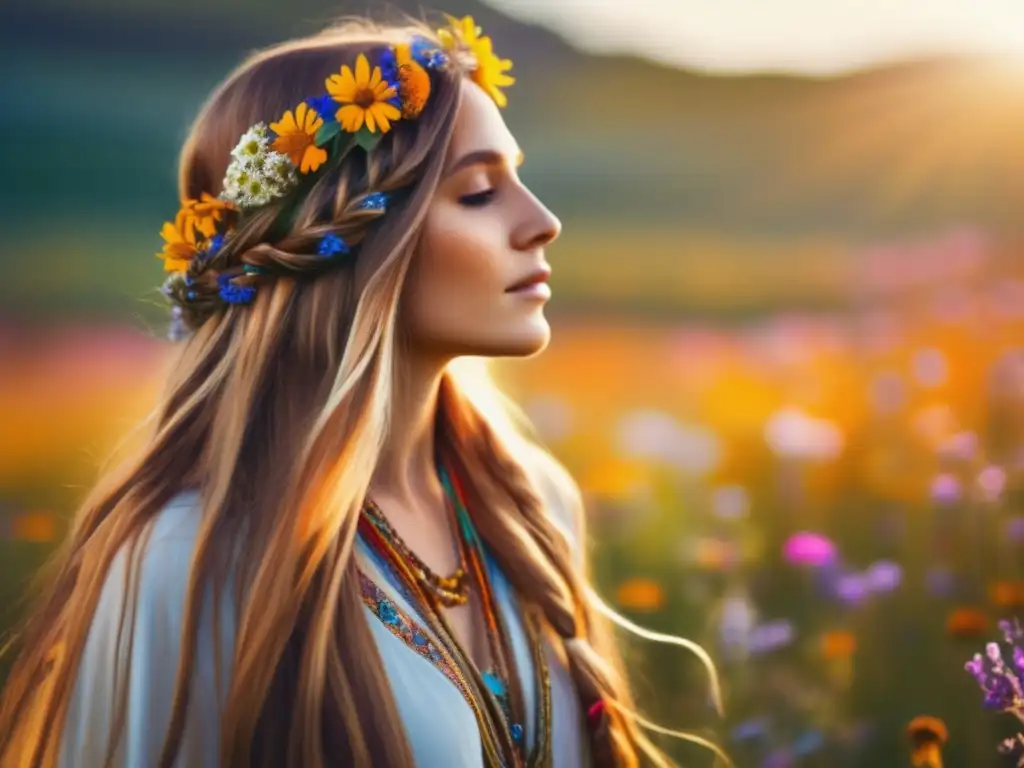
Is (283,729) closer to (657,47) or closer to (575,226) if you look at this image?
(575,226)

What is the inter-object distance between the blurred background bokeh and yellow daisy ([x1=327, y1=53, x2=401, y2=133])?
20.2 inches

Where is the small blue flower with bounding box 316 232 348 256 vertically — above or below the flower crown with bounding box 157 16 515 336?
below

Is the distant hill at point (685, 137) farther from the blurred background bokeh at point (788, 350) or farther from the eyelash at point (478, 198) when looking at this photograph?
the eyelash at point (478, 198)

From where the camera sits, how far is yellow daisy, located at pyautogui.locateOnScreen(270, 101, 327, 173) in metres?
1.15

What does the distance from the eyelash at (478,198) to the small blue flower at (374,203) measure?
0.10 m

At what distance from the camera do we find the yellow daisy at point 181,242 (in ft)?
4.05

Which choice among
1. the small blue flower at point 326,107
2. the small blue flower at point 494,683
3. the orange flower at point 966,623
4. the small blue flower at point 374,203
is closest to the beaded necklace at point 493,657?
the small blue flower at point 494,683

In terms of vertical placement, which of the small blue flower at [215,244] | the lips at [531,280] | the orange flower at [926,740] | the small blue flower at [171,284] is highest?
the small blue flower at [215,244]

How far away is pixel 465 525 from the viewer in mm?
1343

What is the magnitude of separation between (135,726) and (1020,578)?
137 centimetres

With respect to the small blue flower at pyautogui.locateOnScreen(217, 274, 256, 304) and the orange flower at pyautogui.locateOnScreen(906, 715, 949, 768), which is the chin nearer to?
the small blue flower at pyautogui.locateOnScreen(217, 274, 256, 304)

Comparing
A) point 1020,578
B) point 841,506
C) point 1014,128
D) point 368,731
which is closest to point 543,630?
point 368,731

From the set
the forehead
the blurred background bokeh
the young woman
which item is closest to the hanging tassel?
the young woman

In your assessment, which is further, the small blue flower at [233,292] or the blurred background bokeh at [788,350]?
the blurred background bokeh at [788,350]
